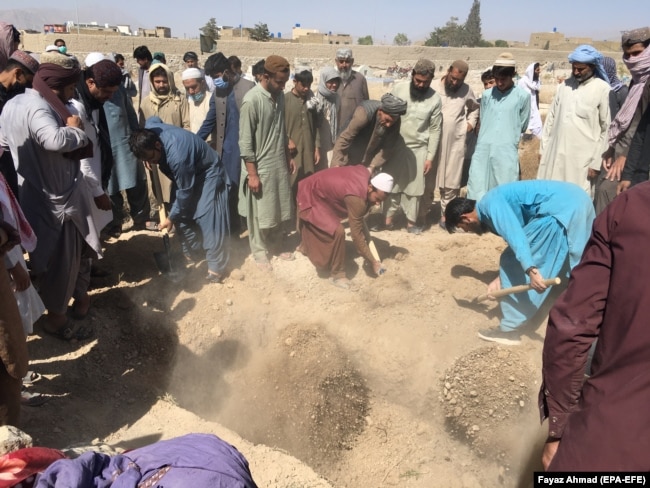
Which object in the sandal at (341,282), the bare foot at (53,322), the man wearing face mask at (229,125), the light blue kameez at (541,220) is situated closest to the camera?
the light blue kameez at (541,220)

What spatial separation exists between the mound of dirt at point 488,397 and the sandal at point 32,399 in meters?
2.57

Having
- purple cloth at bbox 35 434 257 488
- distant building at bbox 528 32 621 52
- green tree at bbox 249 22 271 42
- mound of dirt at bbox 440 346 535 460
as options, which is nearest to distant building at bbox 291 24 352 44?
green tree at bbox 249 22 271 42

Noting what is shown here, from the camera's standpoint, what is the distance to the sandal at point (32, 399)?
114 inches

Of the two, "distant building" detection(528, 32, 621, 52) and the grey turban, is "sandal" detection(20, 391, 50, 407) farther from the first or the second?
"distant building" detection(528, 32, 621, 52)

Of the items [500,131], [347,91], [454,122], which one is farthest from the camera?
[347,91]

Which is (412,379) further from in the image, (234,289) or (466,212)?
(234,289)

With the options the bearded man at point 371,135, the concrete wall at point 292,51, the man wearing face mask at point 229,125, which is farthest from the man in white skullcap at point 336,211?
the concrete wall at point 292,51

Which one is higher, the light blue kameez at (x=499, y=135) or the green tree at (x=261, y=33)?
the green tree at (x=261, y=33)

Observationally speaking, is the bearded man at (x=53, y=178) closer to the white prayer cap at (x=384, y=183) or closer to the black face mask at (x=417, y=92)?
the white prayer cap at (x=384, y=183)

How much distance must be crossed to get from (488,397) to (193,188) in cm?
288

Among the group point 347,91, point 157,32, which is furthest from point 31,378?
point 157,32

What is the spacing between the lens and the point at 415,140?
205 inches

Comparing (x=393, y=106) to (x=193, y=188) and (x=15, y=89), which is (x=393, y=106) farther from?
(x=15, y=89)

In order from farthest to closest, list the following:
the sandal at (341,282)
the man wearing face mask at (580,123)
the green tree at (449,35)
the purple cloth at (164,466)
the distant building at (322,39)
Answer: the green tree at (449,35), the distant building at (322,39), the sandal at (341,282), the man wearing face mask at (580,123), the purple cloth at (164,466)
